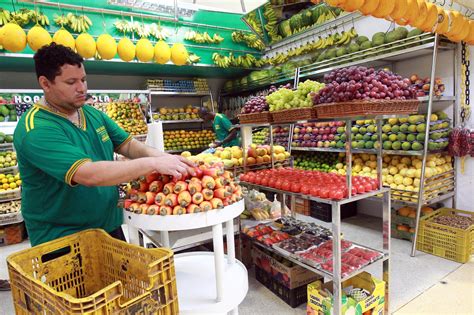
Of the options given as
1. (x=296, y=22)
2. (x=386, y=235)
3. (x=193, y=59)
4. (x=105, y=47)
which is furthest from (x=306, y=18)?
(x=386, y=235)

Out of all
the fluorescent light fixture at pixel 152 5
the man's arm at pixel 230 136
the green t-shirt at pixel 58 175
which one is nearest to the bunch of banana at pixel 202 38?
the fluorescent light fixture at pixel 152 5

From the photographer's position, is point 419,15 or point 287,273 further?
point 419,15

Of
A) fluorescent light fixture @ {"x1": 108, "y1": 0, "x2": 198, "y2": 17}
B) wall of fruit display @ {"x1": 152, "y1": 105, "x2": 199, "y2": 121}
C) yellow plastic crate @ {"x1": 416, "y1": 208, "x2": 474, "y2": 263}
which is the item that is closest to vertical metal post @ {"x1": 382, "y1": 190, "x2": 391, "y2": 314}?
yellow plastic crate @ {"x1": 416, "y1": 208, "x2": 474, "y2": 263}

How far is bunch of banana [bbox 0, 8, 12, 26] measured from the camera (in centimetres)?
478

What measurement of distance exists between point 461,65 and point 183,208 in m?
4.09

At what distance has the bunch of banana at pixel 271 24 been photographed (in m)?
6.62

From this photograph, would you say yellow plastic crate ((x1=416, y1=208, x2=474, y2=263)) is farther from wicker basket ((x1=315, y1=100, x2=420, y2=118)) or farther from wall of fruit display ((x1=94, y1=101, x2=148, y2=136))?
wall of fruit display ((x1=94, y1=101, x2=148, y2=136))

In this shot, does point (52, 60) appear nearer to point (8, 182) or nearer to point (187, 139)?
point (8, 182)

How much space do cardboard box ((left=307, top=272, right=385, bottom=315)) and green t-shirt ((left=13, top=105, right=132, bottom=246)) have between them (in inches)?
62.6

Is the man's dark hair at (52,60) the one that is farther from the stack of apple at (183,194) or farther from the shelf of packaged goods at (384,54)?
the shelf of packaged goods at (384,54)

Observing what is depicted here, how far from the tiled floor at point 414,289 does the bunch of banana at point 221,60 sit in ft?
15.7

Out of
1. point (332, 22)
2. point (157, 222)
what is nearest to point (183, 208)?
point (157, 222)

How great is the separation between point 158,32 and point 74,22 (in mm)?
1508

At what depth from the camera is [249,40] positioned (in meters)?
7.20
